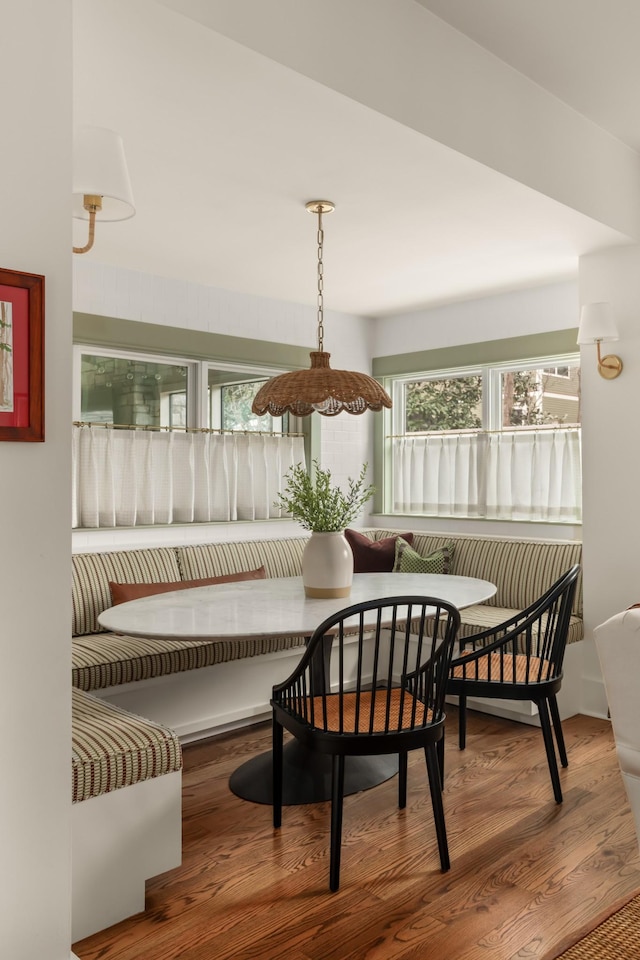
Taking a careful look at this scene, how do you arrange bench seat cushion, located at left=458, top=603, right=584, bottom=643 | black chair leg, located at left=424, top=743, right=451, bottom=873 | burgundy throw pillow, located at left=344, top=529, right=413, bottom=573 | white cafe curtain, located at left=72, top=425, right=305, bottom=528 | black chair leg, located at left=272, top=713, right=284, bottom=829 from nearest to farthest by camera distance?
→ black chair leg, located at left=424, top=743, right=451, bottom=873
black chair leg, located at left=272, top=713, right=284, bottom=829
bench seat cushion, located at left=458, top=603, right=584, bottom=643
white cafe curtain, located at left=72, top=425, right=305, bottom=528
burgundy throw pillow, located at left=344, top=529, right=413, bottom=573

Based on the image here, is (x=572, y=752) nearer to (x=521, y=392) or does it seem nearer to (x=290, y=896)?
(x=290, y=896)

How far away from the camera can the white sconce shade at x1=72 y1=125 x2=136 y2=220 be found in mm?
2119

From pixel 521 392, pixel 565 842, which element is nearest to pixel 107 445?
pixel 521 392

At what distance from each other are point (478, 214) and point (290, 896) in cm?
284

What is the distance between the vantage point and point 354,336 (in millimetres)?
5730

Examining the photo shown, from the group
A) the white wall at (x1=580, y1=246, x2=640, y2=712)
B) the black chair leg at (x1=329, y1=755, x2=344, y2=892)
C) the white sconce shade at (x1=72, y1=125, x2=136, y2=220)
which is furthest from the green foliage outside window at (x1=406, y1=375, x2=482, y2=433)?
the white sconce shade at (x1=72, y1=125, x2=136, y2=220)

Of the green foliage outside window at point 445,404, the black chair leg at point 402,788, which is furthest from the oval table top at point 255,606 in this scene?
the green foliage outside window at point 445,404

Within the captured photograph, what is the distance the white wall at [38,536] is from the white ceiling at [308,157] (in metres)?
0.46

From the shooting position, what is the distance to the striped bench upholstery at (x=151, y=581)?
3.34m

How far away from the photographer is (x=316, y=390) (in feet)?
10.3

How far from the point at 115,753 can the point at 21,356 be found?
118 cm

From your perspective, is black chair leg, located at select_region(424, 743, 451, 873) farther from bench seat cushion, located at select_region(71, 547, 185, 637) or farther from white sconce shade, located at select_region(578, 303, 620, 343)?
white sconce shade, located at select_region(578, 303, 620, 343)

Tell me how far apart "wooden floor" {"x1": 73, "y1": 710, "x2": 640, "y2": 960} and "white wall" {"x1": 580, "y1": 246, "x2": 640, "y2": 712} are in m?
0.93

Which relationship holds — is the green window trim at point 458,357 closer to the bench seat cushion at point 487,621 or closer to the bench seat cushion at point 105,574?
the bench seat cushion at point 487,621
